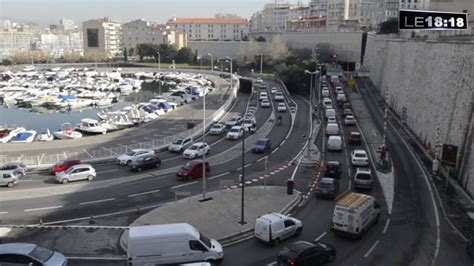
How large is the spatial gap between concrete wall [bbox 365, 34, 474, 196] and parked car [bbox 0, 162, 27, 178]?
2808 cm

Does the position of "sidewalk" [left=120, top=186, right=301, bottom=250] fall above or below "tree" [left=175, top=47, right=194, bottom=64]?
below

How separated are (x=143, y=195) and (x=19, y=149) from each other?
56.3ft

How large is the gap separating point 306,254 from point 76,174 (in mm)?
18063

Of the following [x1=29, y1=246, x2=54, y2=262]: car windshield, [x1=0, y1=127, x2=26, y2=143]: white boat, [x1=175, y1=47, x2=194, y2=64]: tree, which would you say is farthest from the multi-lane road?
[x1=175, y1=47, x2=194, y2=64]: tree

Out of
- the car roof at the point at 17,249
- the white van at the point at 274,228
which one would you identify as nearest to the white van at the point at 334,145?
the white van at the point at 274,228

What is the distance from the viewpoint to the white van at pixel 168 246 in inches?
646

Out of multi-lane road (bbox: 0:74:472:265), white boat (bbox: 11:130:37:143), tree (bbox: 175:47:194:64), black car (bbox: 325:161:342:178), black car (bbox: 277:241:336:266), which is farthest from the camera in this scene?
tree (bbox: 175:47:194:64)

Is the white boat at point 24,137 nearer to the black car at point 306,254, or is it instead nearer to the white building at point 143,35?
the black car at point 306,254

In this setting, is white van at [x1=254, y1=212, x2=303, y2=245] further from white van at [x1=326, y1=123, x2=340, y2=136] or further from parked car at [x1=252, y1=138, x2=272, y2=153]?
white van at [x1=326, y1=123, x2=340, y2=136]

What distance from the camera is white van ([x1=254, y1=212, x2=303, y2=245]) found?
1931cm

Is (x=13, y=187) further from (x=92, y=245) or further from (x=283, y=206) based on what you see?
(x=283, y=206)

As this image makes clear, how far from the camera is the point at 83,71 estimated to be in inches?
4673

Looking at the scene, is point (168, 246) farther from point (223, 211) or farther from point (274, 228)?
point (223, 211)

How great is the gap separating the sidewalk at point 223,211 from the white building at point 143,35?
144836 mm
